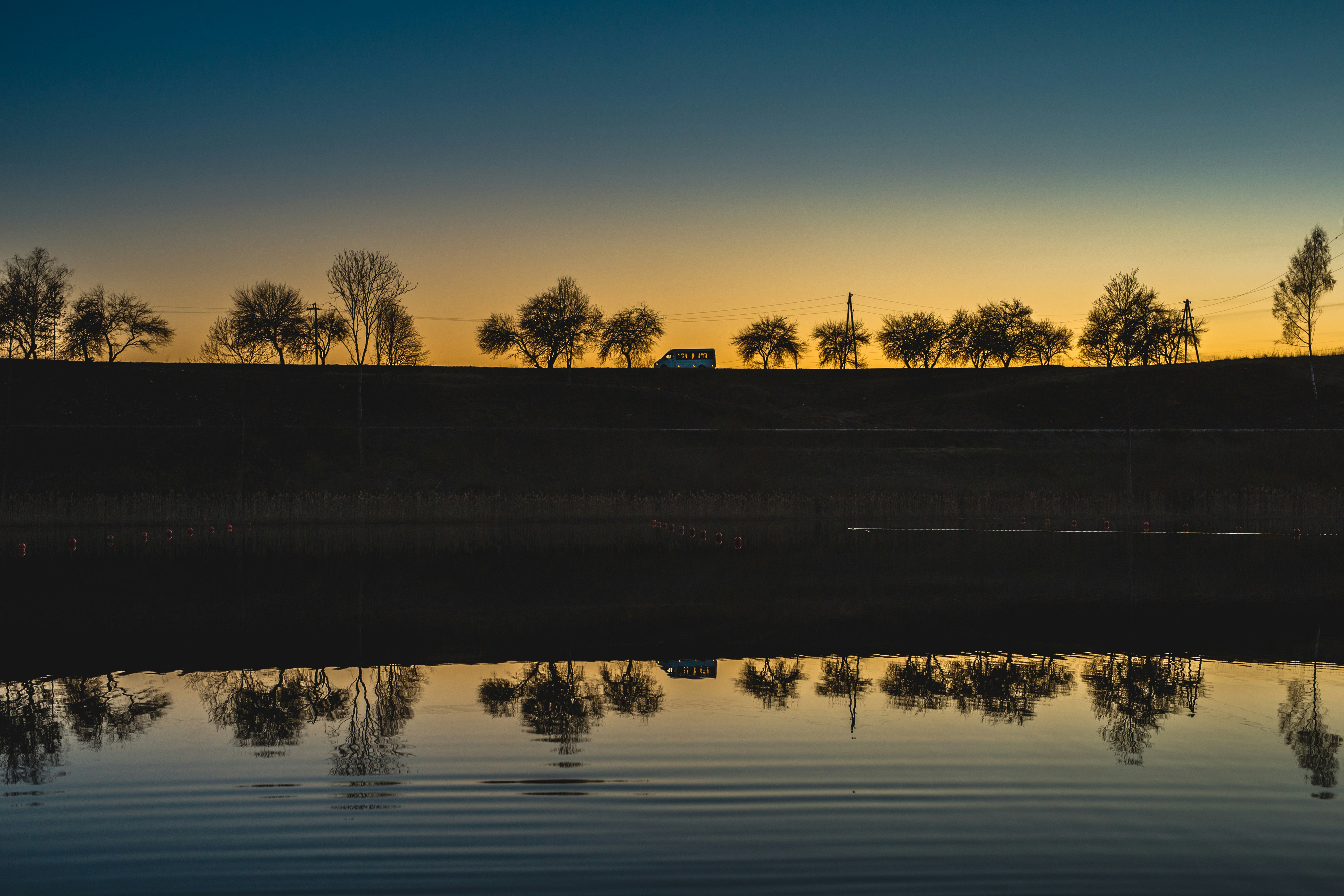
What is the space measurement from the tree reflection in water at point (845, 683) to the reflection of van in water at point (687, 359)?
319 ft

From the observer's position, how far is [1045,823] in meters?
8.07

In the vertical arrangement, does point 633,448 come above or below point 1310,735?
above

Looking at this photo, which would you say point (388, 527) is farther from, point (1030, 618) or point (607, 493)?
point (1030, 618)

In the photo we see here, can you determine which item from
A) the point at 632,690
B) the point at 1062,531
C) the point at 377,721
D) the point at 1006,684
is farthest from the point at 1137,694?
the point at 1062,531

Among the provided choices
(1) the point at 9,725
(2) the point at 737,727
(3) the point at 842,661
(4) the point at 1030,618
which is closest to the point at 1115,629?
(4) the point at 1030,618

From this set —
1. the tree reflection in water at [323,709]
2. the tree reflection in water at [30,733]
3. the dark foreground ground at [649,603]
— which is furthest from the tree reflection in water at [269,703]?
the tree reflection in water at [30,733]

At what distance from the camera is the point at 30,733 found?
11172 millimetres

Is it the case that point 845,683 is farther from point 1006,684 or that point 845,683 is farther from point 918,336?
point 918,336

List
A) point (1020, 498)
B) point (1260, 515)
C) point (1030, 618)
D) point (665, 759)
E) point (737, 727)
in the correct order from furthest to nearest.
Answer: point (1020, 498)
point (1260, 515)
point (1030, 618)
point (737, 727)
point (665, 759)

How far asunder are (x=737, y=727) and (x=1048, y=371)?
9566 cm

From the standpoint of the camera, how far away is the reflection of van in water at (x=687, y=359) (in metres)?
113

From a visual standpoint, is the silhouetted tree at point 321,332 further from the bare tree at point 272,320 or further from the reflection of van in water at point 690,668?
the reflection of van in water at point 690,668

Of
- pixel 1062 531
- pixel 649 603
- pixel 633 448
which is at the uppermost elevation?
pixel 633 448

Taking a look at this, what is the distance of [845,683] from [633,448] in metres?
51.4
